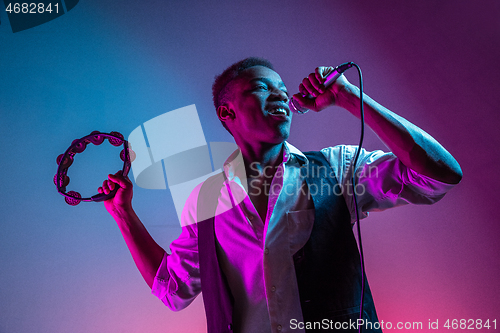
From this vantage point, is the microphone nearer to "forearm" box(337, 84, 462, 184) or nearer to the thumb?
the thumb

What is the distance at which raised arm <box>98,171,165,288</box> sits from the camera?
1.26 metres

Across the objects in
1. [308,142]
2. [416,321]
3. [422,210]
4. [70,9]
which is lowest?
[416,321]

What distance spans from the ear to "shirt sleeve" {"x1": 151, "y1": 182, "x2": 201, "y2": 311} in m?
0.49

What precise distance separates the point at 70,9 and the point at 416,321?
2495mm

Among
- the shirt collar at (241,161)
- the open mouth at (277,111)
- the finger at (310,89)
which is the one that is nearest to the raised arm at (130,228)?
the shirt collar at (241,161)

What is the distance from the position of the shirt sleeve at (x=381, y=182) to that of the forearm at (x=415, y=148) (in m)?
0.04

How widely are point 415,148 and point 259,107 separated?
1.96ft

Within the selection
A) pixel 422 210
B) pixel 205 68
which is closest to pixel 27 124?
pixel 205 68

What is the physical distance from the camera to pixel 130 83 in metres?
1.85

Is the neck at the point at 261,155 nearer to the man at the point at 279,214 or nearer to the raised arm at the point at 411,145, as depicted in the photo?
the man at the point at 279,214

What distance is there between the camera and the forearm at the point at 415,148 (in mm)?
948

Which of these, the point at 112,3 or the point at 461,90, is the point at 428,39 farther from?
the point at 112,3

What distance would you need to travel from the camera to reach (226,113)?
147 centimetres

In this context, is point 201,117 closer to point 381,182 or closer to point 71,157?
point 71,157
